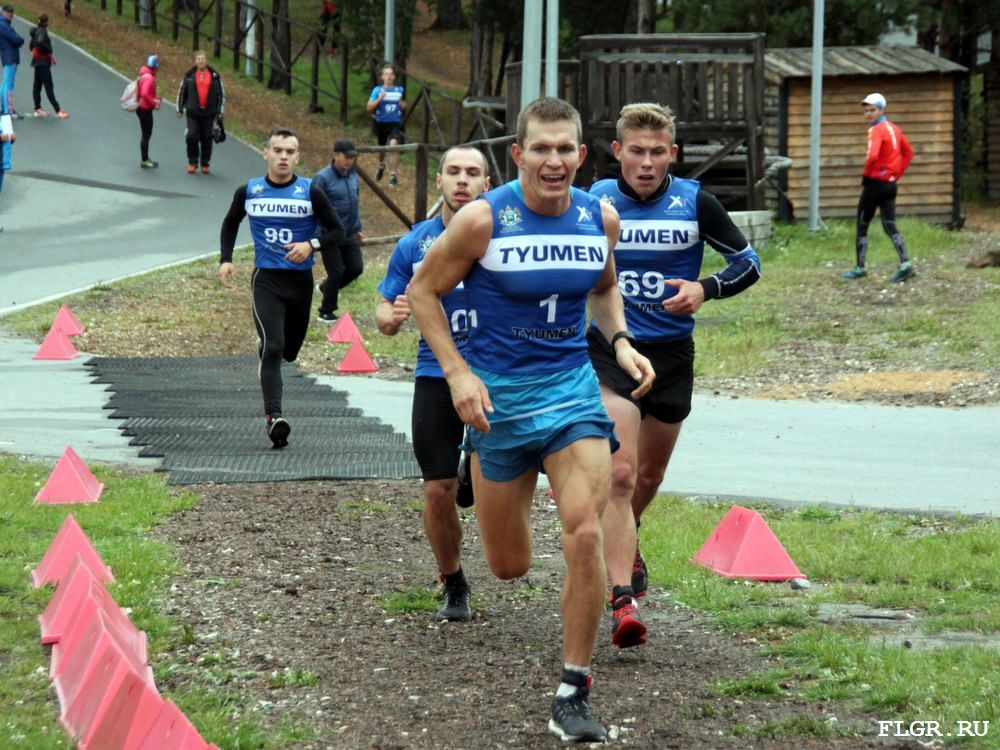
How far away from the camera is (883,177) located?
1917cm

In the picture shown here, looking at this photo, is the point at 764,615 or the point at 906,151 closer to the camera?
the point at 764,615

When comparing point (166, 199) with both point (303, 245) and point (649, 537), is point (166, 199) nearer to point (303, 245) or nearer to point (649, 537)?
point (303, 245)

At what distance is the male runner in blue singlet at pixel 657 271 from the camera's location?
6500 millimetres

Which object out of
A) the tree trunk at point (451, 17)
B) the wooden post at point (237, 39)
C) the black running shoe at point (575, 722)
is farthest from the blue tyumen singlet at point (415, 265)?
the tree trunk at point (451, 17)

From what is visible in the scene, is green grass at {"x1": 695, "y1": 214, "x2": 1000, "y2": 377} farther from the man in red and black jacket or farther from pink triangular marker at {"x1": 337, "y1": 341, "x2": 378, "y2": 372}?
the man in red and black jacket

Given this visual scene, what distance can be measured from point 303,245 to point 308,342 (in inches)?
237

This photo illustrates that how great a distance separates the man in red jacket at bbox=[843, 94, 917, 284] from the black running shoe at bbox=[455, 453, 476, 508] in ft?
42.5

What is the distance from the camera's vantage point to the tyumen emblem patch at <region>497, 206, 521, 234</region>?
5.35 meters

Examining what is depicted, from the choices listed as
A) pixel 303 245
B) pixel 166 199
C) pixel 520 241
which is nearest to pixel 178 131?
pixel 166 199

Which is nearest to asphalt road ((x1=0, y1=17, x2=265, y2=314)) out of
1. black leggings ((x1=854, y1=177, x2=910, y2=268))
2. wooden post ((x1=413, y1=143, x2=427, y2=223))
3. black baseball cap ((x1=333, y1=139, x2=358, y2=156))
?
wooden post ((x1=413, y1=143, x2=427, y2=223))

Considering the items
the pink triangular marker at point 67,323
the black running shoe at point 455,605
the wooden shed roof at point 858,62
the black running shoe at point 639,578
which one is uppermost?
the wooden shed roof at point 858,62

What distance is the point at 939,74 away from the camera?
28141 millimetres

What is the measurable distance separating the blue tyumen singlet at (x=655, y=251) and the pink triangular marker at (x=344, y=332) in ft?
31.5

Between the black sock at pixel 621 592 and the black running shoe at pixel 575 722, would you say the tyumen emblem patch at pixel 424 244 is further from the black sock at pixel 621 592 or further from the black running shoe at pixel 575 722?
the black running shoe at pixel 575 722
